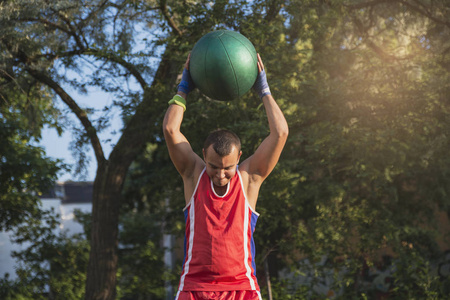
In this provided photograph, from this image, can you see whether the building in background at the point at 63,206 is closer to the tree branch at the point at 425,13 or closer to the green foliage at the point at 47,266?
the green foliage at the point at 47,266

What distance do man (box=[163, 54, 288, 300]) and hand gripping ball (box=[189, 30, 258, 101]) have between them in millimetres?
427

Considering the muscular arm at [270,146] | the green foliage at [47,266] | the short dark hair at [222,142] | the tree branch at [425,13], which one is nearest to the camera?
the short dark hair at [222,142]

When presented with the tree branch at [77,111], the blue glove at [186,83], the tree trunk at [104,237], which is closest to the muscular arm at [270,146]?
the blue glove at [186,83]

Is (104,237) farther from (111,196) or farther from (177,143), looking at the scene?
(177,143)

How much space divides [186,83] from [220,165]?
0.84 meters

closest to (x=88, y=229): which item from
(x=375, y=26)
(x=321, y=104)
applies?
(x=321, y=104)

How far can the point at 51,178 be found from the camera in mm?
11359

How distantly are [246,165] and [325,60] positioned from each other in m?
7.24

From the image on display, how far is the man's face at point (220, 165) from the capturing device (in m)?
3.32

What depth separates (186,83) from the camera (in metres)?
3.87

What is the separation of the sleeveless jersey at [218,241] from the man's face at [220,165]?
0.37 feet

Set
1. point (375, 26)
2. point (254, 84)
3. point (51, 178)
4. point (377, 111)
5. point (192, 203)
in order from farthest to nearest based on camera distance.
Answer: point (375, 26), point (51, 178), point (377, 111), point (254, 84), point (192, 203)

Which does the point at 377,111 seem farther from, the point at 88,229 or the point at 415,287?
the point at 88,229

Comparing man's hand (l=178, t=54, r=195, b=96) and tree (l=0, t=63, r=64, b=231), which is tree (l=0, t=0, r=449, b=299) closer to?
tree (l=0, t=63, r=64, b=231)
